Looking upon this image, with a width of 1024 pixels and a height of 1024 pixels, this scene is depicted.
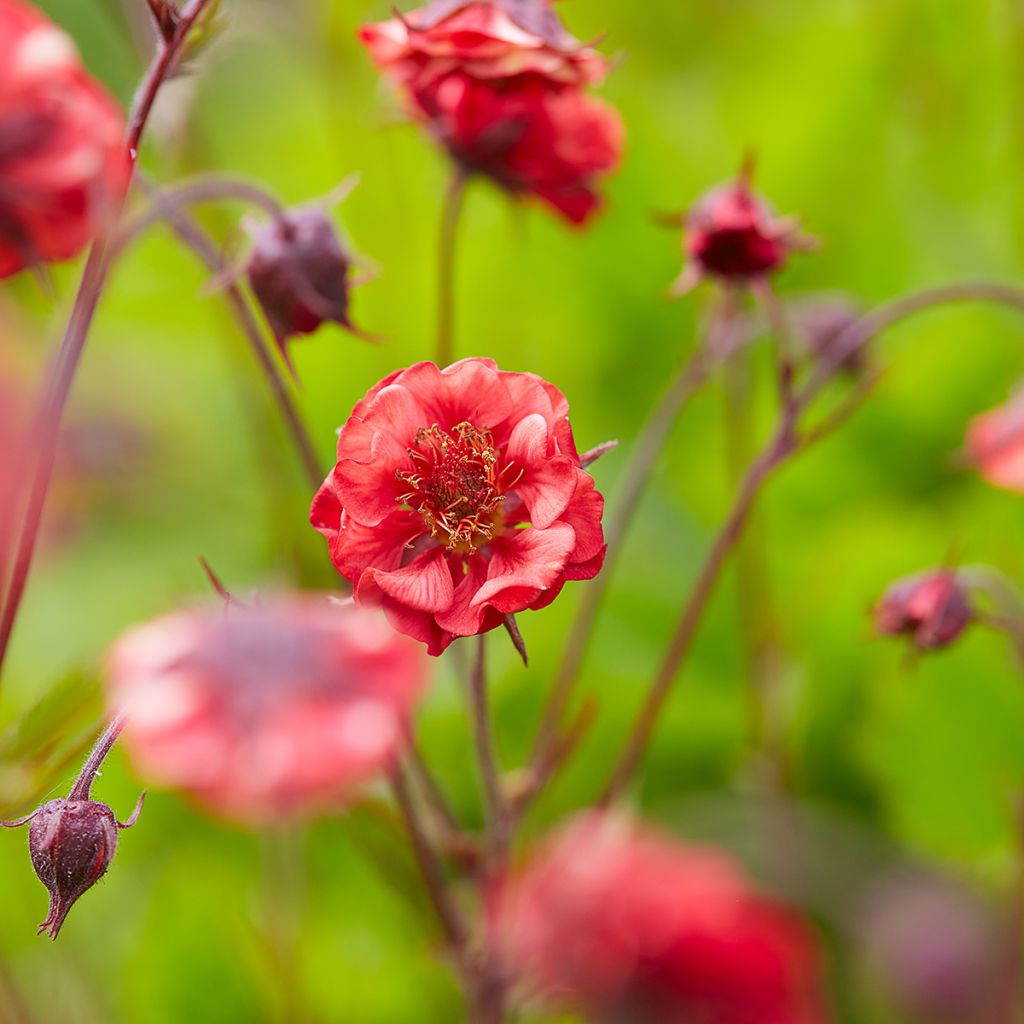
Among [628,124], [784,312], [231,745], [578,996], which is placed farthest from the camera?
[628,124]

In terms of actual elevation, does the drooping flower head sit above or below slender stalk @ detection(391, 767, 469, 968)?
above

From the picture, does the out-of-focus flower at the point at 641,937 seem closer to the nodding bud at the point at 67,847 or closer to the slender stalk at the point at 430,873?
the slender stalk at the point at 430,873

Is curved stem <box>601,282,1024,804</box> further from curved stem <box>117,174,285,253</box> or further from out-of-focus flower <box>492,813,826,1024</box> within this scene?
curved stem <box>117,174,285,253</box>

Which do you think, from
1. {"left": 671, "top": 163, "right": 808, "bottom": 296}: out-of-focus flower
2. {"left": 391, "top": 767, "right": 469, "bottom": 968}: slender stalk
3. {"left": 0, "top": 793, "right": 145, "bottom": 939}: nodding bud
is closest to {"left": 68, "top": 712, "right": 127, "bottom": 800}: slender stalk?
{"left": 0, "top": 793, "right": 145, "bottom": 939}: nodding bud

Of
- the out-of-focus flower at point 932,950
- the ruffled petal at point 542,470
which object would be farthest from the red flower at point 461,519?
the out-of-focus flower at point 932,950

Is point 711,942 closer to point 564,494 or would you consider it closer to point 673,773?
point 564,494

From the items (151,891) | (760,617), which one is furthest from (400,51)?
(151,891)
